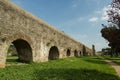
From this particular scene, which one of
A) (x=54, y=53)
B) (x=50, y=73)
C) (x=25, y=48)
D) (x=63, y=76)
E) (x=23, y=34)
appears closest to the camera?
(x=63, y=76)

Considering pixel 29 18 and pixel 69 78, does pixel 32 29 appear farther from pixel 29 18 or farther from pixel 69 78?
pixel 69 78

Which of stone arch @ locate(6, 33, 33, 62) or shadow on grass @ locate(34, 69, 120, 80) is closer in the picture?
shadow on grass @ locate(34, 69, 120, 80)

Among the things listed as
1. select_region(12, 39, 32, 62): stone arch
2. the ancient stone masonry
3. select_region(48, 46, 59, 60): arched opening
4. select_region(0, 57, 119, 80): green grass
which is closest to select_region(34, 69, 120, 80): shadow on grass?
select_region(0, 57, 119, 80): green grass

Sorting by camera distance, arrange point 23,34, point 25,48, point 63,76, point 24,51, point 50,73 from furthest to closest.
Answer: point 24,51 < point 25,48 < point 23,34 < point 50,73 < point 63,76

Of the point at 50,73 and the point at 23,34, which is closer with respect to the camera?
the point at 50,73

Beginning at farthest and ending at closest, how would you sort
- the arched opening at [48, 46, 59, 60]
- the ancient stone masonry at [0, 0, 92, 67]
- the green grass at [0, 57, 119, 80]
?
the arched opening at [48, 46, 59, 60] → the ancient stone masonry at [0, 0, 92, 67] → the green grass at [0, 57, 119, 80]

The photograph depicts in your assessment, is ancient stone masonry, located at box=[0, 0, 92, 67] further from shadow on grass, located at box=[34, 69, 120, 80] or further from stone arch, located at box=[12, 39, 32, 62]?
shadow on grass, located at box=[34, 69, 120, 80]

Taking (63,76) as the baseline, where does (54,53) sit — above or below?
above

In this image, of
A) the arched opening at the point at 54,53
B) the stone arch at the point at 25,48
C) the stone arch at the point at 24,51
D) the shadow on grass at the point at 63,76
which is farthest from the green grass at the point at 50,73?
the arched opening at the point at 54,53

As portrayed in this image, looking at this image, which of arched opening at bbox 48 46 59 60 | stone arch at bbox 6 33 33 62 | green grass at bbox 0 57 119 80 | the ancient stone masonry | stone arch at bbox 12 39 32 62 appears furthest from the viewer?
arched opening at bbox 48 46 59 60

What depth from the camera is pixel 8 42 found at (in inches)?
492

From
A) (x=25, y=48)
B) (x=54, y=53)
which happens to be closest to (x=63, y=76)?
(x=25, y=48)

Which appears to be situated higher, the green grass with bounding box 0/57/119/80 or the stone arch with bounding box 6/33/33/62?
the stone arch with bounding box 6/33/33/62

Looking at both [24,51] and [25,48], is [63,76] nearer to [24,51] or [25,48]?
[25,48]
